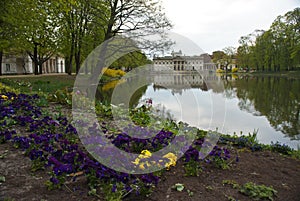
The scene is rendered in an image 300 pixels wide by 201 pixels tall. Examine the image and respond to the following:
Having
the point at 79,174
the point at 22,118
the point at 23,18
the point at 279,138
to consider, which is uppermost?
the point at 23,18

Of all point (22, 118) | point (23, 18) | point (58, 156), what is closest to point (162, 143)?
point (58, 156)

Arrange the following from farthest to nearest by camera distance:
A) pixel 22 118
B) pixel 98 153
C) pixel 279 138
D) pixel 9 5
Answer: pixel 9 5 < pixel 279 138 < pixel 22 118 < pixel 98 153

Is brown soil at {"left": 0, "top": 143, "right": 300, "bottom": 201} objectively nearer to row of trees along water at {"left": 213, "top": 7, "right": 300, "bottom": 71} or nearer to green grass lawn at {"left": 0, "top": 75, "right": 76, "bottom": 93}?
green grass lawn at {"left": 0, "top": 75, "right": 76, "bottom": 93}

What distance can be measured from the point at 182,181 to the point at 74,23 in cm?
2629

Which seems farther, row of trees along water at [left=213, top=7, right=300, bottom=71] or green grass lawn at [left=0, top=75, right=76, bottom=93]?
row of trees along water at [left=213, top=7, right=300, bottom=71]

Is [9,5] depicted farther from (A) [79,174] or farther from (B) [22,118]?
(A) [79,174]

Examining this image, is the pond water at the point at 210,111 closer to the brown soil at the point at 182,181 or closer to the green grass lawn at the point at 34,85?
the brown soil at the point at 182,181

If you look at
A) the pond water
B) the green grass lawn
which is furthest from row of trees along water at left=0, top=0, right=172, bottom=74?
the pond water

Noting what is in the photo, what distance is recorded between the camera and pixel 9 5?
12.4 meters

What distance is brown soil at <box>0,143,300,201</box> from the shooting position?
261 centimetres

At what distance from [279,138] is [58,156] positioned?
6.34m

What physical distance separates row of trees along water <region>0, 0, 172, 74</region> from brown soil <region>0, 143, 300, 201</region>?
1064 centimetres

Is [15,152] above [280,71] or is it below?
below

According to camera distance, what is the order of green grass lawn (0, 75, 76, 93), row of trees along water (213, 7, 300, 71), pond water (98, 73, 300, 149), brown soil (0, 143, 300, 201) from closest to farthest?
brown soil (0, 143, 300, 201) < pond water (98, 73, 300, 149) < green grass lawn (0, 75, 76, 93) < row of trees along water (213, 7, 300, 71)
